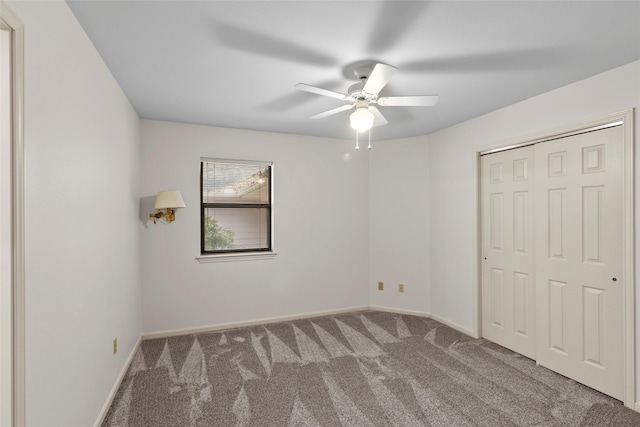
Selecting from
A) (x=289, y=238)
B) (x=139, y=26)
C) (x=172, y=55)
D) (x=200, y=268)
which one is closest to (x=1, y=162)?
(x=139, y=26)

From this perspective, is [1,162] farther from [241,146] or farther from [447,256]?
[447,256]

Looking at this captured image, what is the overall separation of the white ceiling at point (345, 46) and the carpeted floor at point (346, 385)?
245cm

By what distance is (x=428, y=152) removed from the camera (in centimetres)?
435

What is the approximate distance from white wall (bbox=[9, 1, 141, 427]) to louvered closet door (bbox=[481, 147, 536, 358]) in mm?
3630

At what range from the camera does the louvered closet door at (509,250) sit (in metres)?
3.13

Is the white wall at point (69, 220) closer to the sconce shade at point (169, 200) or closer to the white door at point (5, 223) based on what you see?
the white door at point (5, 223)

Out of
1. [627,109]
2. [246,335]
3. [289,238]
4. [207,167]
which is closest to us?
[627,109]

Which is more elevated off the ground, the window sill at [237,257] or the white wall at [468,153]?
the white wall at [468,153]

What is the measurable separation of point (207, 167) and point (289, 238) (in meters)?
1.37

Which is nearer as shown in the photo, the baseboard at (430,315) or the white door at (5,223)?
the white door at (5,223)

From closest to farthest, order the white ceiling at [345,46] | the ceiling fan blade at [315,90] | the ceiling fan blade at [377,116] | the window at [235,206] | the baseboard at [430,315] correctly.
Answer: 1. the white ceiling at [345,46]
2. the ceiling fan blade at [315,90]
3. the ceiling fan blade at [377,116]
4. the baseboard at [430,315]
5. the window at [235,206]

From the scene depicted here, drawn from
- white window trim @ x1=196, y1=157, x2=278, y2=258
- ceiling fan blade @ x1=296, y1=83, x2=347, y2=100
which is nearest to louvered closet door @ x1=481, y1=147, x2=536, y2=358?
ceiling fan blade @ x1=296, y1=83, x2=347, y2=100

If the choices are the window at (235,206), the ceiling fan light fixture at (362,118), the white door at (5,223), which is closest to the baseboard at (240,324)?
the window at (235,206)

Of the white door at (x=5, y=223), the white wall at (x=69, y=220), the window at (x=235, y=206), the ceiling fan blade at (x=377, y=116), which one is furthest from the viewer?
the window at (x=235, y=206)
